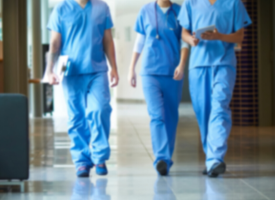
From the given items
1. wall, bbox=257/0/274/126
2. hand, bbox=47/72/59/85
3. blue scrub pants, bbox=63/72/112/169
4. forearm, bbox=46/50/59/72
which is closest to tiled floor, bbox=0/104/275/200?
blue scrub pants, bbox=63/72/112/169

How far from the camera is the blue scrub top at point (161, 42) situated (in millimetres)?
3299

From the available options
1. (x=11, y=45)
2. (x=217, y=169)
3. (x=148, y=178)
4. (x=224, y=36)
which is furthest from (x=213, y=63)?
(x=11, y=45)

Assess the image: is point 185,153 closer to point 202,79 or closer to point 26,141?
point 202,79

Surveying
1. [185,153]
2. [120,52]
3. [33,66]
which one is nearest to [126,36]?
[120,52]

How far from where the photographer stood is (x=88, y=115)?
3.23 metres

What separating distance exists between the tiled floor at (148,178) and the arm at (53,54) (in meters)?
0.67

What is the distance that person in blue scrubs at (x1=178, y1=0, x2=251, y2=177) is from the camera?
10.0ft

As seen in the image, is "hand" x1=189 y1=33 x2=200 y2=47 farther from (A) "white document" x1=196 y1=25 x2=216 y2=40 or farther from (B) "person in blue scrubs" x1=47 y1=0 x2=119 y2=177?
(B) "person in blue scrubs" x1=47 y1=0 x2=119 y2=177

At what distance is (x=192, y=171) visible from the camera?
11.0 ft

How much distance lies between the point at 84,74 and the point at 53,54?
269mm

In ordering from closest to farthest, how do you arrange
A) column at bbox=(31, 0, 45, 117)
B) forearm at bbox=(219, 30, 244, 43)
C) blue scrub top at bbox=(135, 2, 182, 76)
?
forearm at bbox=(219, 30, 244, 43) → blue scrub top at bbox=(135, 2, 182, 76) → column at bbox=(31, 0, 45, 117)

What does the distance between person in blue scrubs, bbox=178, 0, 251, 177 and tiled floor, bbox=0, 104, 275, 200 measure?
251 mm

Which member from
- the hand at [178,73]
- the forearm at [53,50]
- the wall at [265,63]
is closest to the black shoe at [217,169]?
the hand at [178,73]

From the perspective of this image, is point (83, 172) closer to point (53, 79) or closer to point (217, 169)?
point (53, 79)
